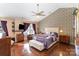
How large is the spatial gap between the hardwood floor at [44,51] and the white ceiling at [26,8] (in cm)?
50

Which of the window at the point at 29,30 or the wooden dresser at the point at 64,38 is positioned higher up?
the window at the point at 29,30

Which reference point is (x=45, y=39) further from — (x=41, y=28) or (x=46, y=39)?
(x=41, y=28)

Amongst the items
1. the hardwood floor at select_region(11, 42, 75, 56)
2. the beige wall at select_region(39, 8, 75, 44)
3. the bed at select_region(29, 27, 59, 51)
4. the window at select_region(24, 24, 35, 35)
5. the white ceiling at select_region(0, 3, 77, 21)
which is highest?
the white ceiling at select_region(0, 3, 77, 21)

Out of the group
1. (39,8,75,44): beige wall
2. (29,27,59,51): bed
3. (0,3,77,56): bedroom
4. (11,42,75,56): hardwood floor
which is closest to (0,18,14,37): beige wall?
(0,3,77,56): bedroom

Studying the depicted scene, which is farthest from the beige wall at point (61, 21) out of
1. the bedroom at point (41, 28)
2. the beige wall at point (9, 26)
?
the beige wall at point (9, 26)

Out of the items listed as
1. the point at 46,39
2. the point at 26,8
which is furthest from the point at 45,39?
the point at 26,8

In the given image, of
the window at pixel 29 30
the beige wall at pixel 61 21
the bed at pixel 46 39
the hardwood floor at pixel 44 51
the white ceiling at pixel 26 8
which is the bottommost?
the hardwood floor at pixel 44 51

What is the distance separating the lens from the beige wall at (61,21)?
2.22m

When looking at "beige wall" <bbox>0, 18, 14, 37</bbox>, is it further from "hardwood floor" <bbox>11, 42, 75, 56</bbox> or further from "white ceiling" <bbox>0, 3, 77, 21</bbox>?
"hardwood floor" <bbox>11, 42, 75, 56</bbox>

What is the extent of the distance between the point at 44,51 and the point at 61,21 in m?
0.59

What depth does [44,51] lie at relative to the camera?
226 cm

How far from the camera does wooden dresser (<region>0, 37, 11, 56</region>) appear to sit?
2.22 m

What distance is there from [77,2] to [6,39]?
1.34 meters

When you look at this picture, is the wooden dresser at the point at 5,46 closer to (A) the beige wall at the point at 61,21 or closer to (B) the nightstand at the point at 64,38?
(A) the beige wall at the point at 61,21
